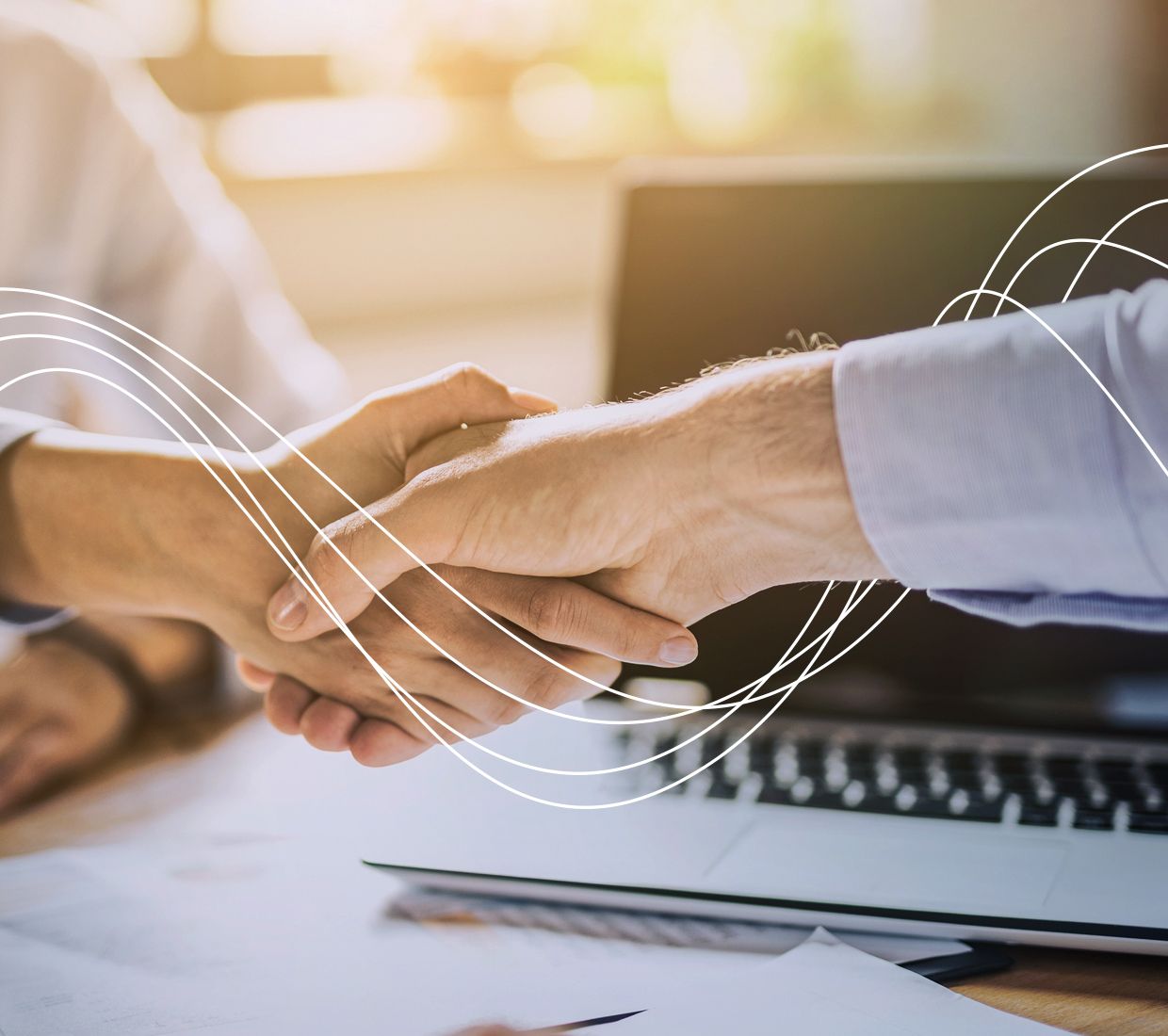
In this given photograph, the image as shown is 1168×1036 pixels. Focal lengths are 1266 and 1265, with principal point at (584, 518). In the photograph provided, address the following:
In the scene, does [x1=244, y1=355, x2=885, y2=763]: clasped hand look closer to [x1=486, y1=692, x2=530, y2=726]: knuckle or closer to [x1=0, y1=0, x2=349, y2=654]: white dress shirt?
[x1=486, y1=692, x2=530, y2=726]: knuckle

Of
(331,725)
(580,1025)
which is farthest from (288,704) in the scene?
(580,1025)

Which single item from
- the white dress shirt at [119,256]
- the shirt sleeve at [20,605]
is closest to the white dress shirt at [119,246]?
the white dress shirt at [119,256]

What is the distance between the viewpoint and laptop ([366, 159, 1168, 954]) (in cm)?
49

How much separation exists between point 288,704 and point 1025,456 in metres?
0.36

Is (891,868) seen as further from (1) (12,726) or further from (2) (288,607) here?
(1) (12,726)

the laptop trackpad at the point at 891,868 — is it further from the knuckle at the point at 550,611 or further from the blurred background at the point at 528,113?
the blurred background at the point at 528,113

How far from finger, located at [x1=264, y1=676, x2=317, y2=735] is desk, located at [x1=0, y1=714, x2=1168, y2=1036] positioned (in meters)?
0.04

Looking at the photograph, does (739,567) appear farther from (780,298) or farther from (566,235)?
(566,235)

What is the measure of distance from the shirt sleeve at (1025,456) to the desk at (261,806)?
0.12 metres

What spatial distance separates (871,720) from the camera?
0.67 meters

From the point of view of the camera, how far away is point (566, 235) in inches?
56.9

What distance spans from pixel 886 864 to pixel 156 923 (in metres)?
0.29

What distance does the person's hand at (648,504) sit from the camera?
47 cm

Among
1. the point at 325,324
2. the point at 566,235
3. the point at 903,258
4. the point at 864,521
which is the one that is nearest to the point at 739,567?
the point at 864,521
